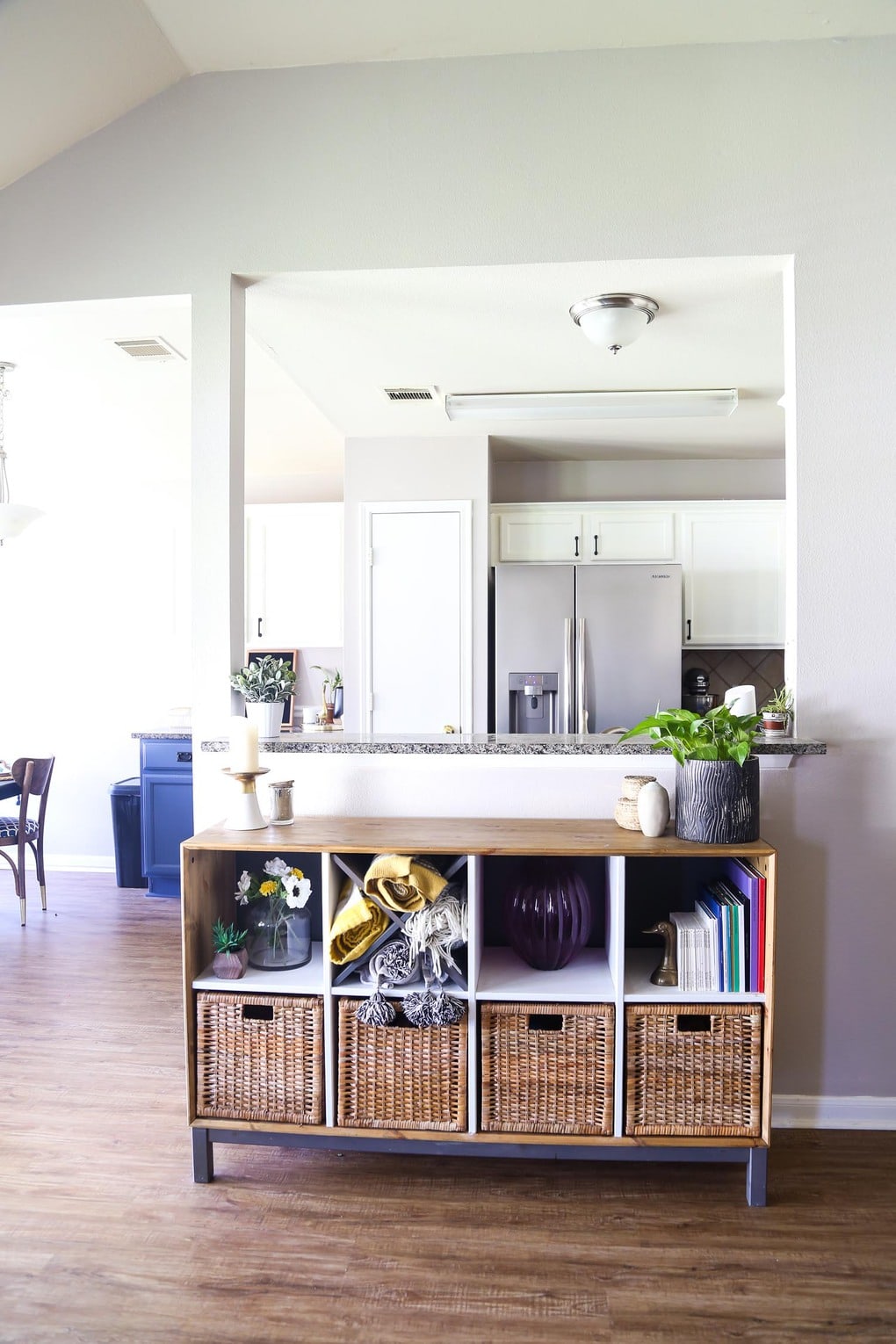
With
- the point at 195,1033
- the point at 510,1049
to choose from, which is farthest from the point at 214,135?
the point at 510,1049

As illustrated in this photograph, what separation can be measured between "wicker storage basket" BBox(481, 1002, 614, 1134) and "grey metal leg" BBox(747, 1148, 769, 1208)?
33 centimetres

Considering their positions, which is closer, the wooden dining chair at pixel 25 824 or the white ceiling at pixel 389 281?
the white ceiling at pixel 389 281

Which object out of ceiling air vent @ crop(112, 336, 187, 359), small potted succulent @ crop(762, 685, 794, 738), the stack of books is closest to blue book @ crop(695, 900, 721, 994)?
the stack of books

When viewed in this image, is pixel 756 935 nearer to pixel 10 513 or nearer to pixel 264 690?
pixel 264 690

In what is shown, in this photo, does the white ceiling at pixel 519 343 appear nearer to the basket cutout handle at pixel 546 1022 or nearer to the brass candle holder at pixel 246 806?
the brass candle holder at pixel 246 806

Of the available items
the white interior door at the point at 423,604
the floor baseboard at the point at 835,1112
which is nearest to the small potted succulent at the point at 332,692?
the white interior door at the point at 423,604

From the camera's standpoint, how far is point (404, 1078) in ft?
6.73

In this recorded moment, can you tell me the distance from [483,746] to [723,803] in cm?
63

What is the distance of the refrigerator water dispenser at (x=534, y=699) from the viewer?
4.47 metres

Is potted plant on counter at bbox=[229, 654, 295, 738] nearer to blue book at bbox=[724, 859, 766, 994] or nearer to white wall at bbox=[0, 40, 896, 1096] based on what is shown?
white wall at bbox=[0, 40, 896, 1096]

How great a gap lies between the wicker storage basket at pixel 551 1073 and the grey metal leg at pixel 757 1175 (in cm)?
33

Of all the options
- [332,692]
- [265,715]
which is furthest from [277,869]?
[332,692]

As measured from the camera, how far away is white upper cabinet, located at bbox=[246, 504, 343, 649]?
17.1 ft

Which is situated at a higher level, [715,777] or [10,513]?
[10,513]
